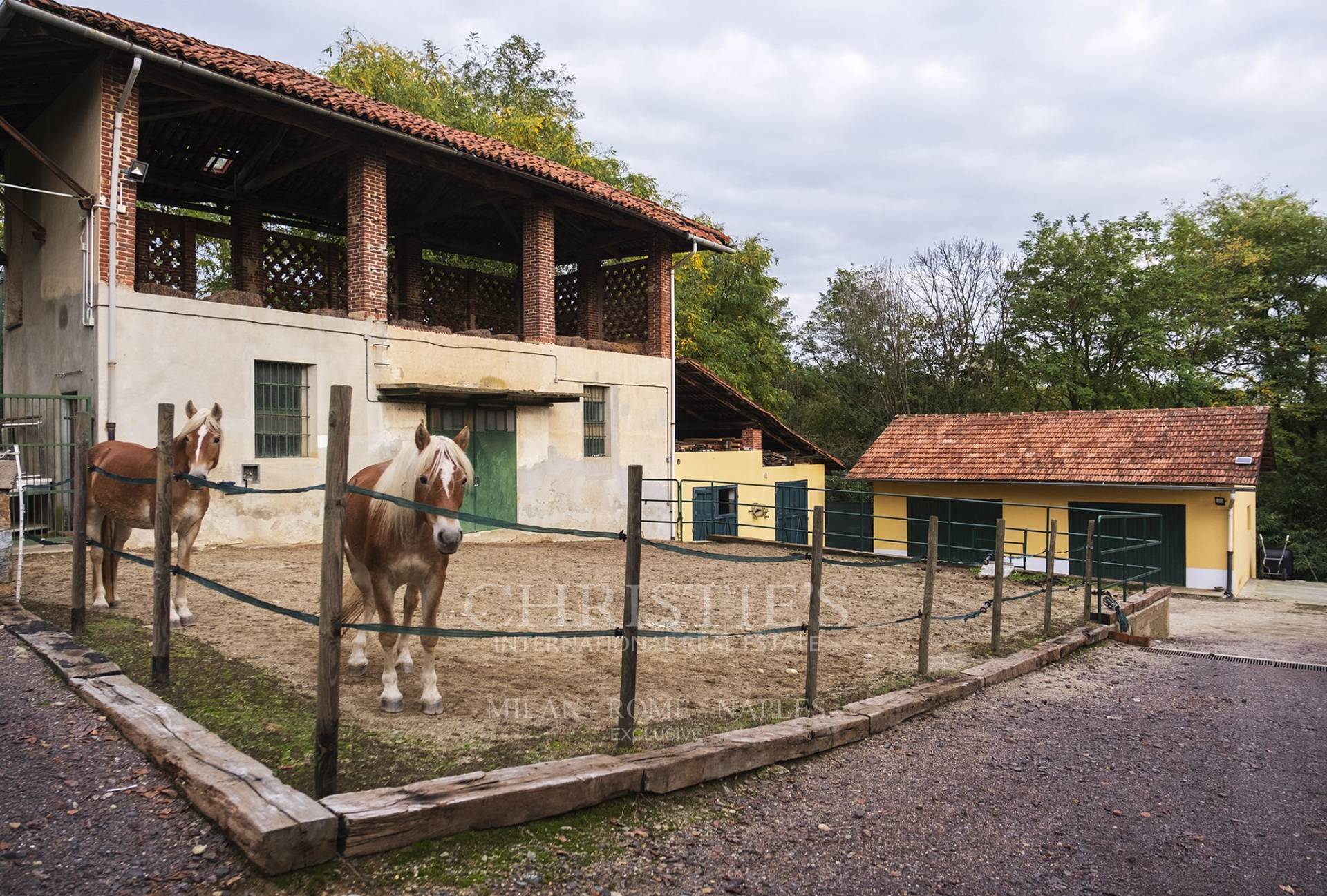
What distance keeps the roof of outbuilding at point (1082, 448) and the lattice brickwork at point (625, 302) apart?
8.05m

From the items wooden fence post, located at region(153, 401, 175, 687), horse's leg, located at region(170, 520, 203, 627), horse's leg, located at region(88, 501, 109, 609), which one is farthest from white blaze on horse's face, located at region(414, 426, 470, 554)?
horse's leg, located at region(88, 501, 109, 609)

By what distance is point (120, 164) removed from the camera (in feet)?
31.2

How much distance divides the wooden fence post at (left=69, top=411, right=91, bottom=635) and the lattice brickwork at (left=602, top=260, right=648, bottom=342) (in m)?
12.1

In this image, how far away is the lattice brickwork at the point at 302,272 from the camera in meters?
14.3

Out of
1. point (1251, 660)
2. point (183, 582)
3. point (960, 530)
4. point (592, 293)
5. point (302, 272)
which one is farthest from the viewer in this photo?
point (960, 530)

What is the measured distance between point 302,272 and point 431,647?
40.2ft

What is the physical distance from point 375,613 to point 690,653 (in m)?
2.37

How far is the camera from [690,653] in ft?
20.9

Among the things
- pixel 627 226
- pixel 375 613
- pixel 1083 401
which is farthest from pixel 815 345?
pixel 375 613

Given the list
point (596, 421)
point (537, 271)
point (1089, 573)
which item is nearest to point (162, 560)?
point (1089, 573)

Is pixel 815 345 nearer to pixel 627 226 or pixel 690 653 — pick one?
pixel 627 226

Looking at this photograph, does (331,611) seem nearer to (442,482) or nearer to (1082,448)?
(442,482)

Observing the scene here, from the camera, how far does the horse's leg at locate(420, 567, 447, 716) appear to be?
4.36m

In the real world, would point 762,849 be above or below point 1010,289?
below
